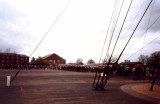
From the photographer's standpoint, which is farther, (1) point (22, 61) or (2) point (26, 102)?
(1) point (22, 61)

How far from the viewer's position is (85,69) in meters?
49.8

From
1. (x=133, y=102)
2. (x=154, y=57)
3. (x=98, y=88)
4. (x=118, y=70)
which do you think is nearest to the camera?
(x=133, y=102)

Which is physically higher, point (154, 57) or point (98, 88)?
point (154, 57)

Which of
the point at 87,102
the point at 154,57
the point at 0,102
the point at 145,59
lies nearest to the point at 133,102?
the point at 87,102

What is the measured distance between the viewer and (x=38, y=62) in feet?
383

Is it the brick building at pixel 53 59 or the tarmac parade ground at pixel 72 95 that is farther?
the brick building at pixel 53 59

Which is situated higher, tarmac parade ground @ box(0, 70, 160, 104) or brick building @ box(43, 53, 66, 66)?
brick building @ box(43, 53, 66, 66)

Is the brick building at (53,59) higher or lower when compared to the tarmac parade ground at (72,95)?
higher

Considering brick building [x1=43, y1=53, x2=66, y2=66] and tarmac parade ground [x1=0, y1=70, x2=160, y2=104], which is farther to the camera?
brick building [x1=43, y1=53, x2=66, y2=66]

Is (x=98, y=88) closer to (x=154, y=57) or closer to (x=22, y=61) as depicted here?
(x=154, y=57)

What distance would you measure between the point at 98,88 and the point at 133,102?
4503 mm

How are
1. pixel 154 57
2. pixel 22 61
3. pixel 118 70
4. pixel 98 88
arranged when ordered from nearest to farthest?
pixel 98 88, pixel 118 70, pixel 154 57, pixel 22 61

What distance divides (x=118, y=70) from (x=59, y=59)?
106m

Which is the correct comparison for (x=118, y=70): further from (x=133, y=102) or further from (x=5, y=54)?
(x=5, y=54)
